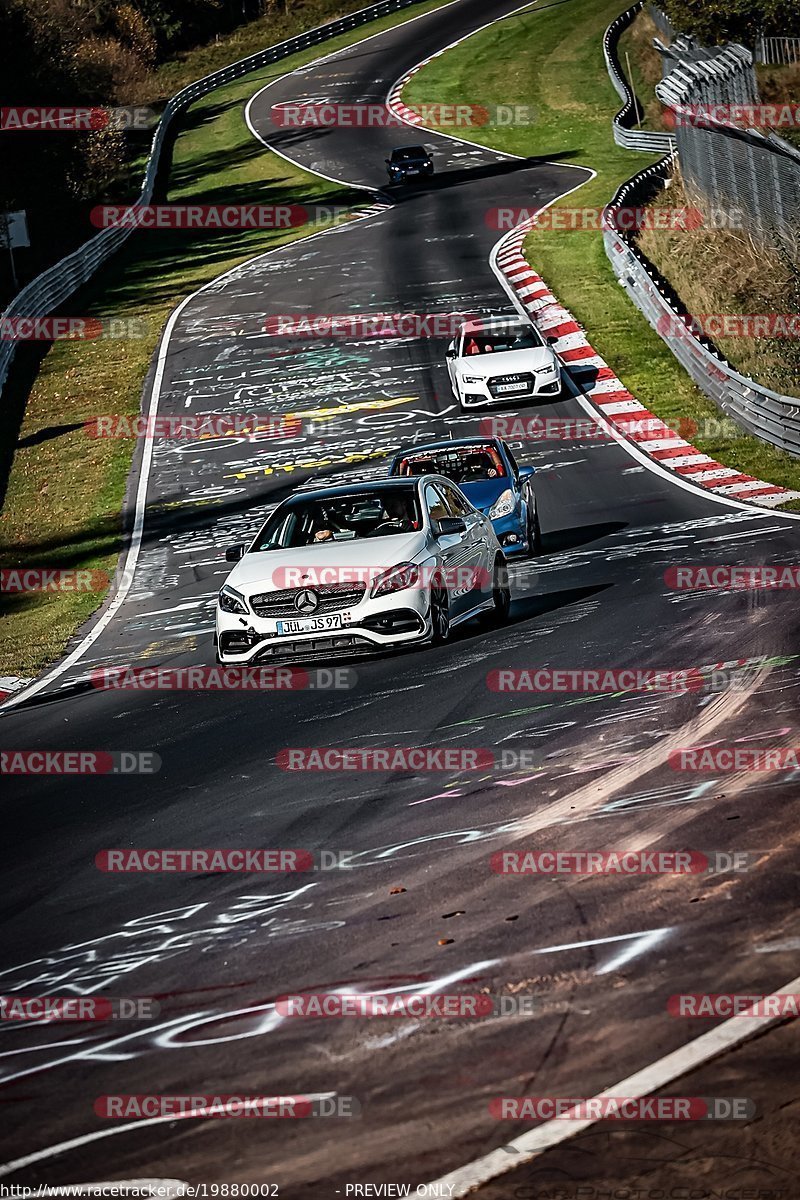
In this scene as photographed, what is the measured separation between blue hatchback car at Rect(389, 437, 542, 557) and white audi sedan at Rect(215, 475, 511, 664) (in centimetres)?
366

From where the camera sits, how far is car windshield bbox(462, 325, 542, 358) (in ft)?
95.8

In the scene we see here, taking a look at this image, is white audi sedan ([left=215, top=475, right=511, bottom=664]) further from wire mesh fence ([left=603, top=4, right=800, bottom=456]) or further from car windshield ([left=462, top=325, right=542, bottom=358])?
car windshield ([left=462, top=325, right=542, bottom=358])

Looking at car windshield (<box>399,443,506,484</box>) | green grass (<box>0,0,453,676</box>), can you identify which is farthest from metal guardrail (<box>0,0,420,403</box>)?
car windshield (<box>399,443,506,484</box>)

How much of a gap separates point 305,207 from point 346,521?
41.5 metres

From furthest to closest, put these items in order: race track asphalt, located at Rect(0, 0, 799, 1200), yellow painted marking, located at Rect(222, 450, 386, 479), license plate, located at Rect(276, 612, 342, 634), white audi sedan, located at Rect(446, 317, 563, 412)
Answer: white audi sedan, located at Rect(446, 317, 563, 412), yellow painted marking, located at Rect(222, 450, 386, 479), license plate, located at Rect(276, 612, 342, 634), race track asphalt, located at Rect(0, 0, 799, 1200)

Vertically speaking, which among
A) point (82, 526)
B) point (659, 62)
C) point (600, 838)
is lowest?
point (82, 526)

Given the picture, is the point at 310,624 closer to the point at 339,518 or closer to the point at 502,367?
the point at 339,518

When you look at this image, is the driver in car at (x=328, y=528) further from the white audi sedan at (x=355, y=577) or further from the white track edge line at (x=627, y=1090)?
the white track edge line at (x=627, y=1090)

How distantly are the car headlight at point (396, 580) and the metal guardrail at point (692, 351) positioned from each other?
1026 centimetres

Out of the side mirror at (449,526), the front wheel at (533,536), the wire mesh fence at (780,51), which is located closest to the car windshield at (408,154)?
the wire mesh fence at (780,51)

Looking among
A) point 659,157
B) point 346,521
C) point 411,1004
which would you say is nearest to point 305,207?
point 659,157

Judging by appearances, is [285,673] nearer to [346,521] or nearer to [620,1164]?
[346,521]

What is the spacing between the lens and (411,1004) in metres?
5.61

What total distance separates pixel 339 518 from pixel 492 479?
475 cm
